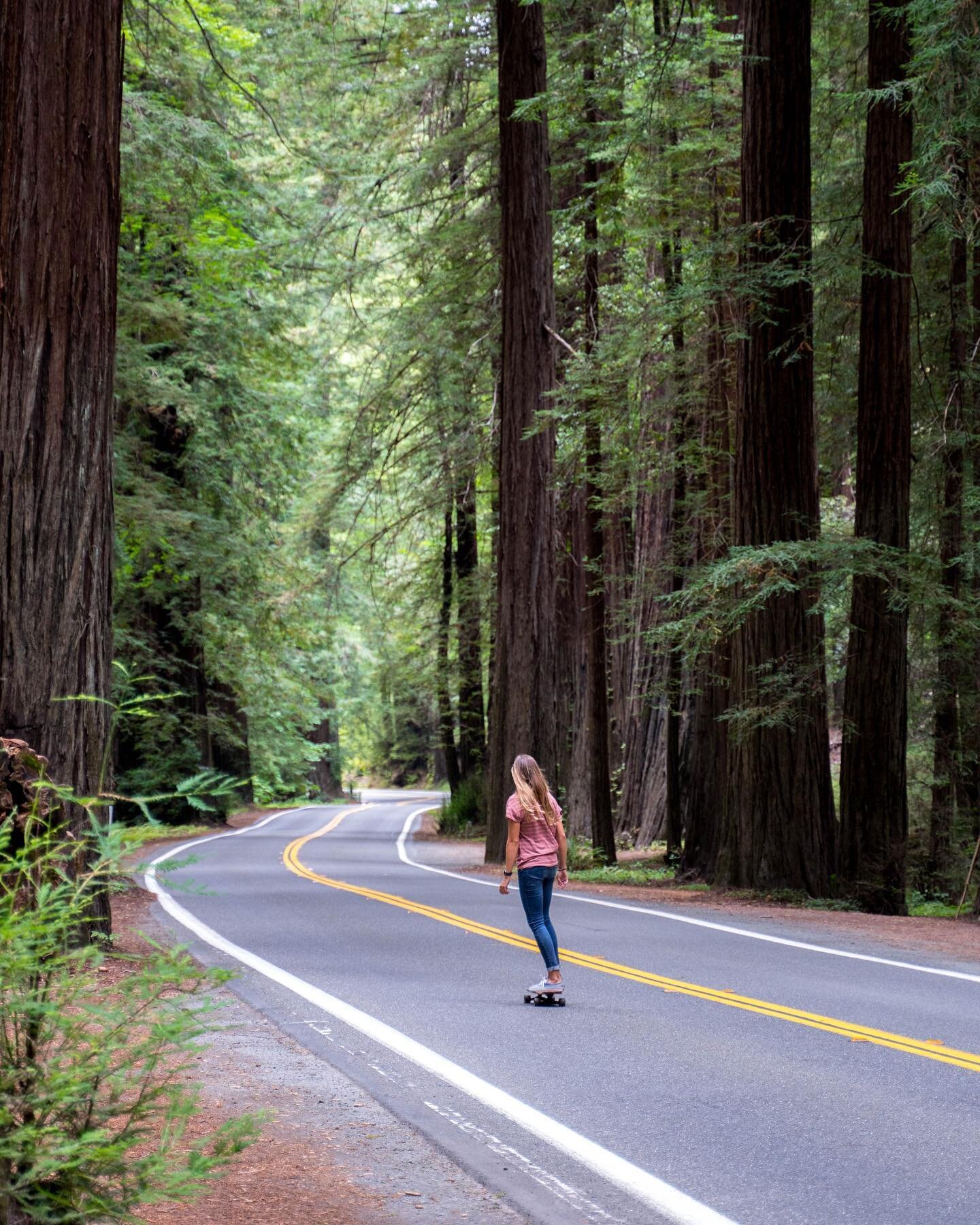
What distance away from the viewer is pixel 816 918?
14.5 m

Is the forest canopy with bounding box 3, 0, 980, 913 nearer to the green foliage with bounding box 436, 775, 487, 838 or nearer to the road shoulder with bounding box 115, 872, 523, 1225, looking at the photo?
the road shoulder with bounding box 115, 872, 523, 1225

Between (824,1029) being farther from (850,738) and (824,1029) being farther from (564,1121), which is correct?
(850,738)

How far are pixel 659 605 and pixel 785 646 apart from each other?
21.1 feet

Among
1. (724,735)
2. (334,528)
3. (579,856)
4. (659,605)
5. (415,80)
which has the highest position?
(415,80)

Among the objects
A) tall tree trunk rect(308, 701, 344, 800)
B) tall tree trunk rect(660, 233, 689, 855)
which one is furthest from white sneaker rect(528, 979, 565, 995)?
tall tree trunk rect(308, 701, 344, 800)

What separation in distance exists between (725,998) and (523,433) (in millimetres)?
13755

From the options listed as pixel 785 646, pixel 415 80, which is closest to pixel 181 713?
pixel 415 80

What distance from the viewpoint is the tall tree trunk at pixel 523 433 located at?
72.2 feet

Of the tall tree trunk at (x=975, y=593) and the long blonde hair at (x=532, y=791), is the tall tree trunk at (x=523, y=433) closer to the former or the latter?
the tall tree trunk at (x=975, y=593)

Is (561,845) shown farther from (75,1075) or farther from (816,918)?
(75,1075)

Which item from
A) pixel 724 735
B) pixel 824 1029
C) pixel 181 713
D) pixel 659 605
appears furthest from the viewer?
pixel 181 713

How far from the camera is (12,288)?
762 centimetres

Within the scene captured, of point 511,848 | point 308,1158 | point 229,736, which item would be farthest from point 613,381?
point 229,736

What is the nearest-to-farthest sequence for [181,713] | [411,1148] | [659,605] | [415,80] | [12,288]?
[411,1148]
[12,288]
[659,605]
[415,80]
[181,713]
